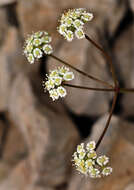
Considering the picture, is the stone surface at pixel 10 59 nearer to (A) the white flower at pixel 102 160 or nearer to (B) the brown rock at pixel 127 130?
(B) the brown rock at pixel 127 130

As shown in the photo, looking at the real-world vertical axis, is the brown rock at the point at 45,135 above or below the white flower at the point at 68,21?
below

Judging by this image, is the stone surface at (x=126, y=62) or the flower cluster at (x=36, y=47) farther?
the stone surface at (x=126, y=62)

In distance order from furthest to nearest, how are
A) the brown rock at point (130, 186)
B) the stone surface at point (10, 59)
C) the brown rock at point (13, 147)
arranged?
the brown rock at point (13, 147)
the stone surface at point (10, 59)
the brown rock at point (130, 186)

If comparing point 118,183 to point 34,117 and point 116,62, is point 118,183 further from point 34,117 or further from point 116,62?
point 116,62

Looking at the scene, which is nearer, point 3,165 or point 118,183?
point 118,183

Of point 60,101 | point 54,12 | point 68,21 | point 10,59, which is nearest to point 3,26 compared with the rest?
point 10,59

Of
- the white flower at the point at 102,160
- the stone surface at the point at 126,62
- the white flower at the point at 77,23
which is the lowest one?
the stone surface at the point at 126,62

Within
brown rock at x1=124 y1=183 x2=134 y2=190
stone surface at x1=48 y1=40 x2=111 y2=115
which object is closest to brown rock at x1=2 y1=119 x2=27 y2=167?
stone surface at x1=48 y1=40 x2=111 y2=115

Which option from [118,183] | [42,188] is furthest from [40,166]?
[118,183]

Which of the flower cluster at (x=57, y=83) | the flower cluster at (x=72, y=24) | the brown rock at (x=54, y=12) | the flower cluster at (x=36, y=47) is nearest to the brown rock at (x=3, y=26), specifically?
the brown rock at (x=54, y=12)
